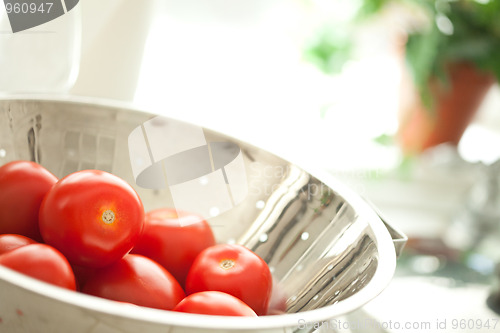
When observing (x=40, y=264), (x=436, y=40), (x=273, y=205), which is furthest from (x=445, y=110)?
(x=40, y=264)

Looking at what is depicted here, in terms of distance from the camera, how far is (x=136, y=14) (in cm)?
59

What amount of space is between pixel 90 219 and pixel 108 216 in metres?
0.01

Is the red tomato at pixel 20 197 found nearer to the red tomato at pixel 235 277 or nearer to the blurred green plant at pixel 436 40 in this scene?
the red tomato at pixel 235 277

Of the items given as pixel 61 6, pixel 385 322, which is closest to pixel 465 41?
pixel 385 322

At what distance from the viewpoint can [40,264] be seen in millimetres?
313

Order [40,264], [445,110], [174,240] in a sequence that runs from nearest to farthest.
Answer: [40,264]
[174,240]
[445,110]

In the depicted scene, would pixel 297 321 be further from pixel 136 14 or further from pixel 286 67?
pixel 286 67

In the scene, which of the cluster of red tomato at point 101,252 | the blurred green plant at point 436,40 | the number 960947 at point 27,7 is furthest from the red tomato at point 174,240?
the blurred green plant at point 436,40

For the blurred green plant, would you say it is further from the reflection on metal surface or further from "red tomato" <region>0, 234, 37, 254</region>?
"red tomato" <region>0, 234, 37, 254</region>

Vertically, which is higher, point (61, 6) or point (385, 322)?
point (61, 6)

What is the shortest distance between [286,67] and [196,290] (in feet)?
2.78

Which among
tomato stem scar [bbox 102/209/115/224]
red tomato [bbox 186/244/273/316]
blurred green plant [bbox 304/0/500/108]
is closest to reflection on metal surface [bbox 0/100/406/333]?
red tomato [bbox 186/244/273/316]

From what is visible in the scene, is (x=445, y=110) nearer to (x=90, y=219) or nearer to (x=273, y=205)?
(x=273, y=205)

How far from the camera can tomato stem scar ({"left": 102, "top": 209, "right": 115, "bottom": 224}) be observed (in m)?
0.36
